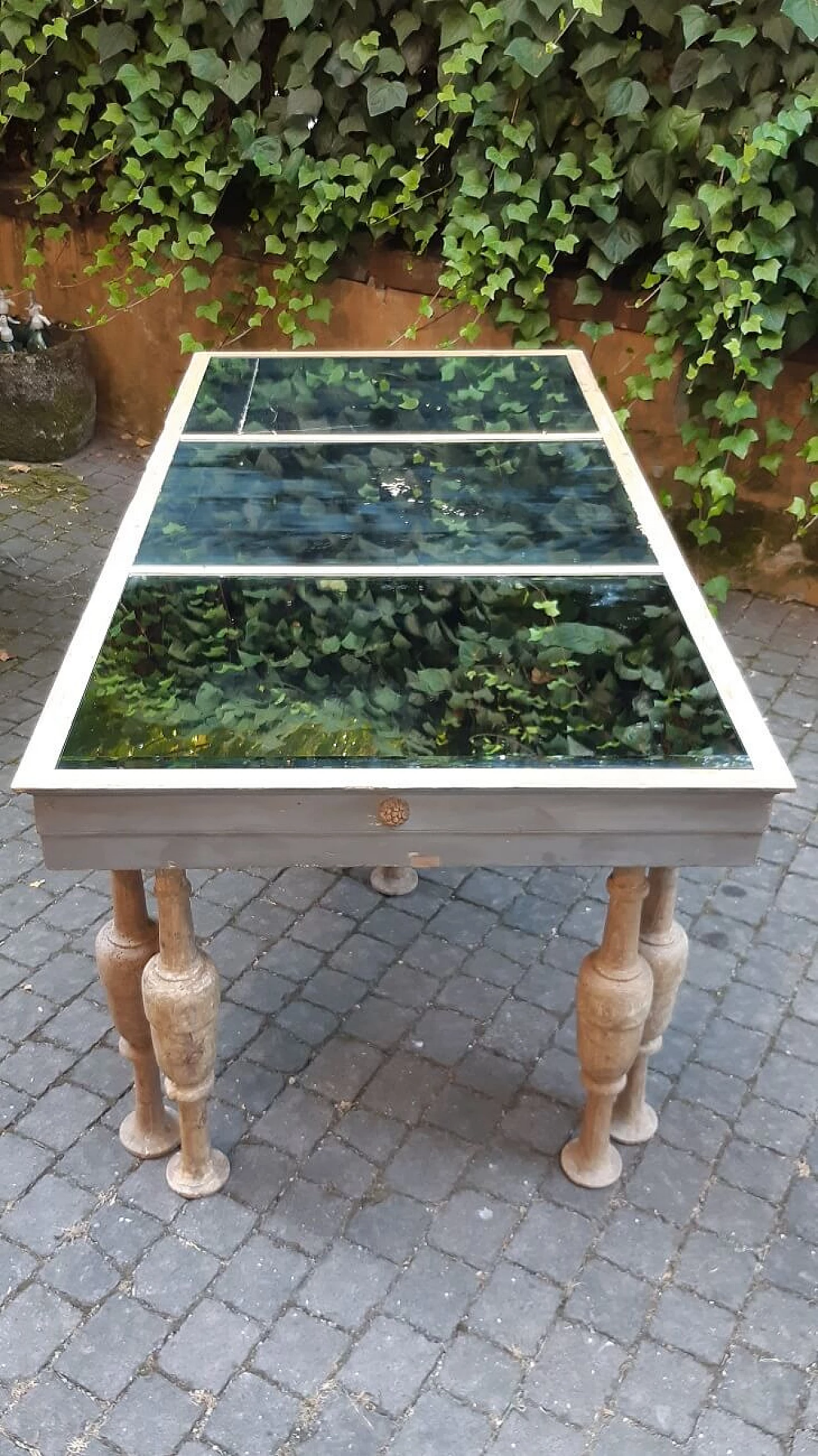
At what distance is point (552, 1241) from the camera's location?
2373 millimetres

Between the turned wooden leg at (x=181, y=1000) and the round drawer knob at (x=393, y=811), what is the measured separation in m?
0.42

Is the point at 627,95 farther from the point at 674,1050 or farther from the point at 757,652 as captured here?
the point at 674,1050

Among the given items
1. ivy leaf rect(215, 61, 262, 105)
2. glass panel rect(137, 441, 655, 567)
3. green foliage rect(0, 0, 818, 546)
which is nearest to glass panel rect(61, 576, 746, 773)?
glass panel rect(137, 441, 655, 567)

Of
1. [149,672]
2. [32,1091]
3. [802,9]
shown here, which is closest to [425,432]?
[149,672]

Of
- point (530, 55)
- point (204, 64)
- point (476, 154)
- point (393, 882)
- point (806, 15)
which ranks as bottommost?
point (393, 882)

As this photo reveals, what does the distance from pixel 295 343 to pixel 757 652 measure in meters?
2.33

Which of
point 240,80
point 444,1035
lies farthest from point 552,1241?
point 240,80

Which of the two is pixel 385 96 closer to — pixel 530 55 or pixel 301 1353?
pixel 530 55

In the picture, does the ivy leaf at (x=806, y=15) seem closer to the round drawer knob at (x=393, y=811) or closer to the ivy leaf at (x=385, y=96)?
the ivy leaf at (x=385, y=96)

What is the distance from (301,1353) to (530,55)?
3.98 m

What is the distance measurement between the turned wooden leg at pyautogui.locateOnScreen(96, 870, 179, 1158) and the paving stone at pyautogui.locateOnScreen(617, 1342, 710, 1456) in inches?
41.6

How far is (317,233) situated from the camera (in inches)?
197

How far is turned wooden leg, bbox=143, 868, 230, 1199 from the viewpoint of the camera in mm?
2121

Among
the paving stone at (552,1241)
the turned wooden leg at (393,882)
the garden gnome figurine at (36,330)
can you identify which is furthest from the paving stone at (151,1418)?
the garden gnome figurine at (36,330)
